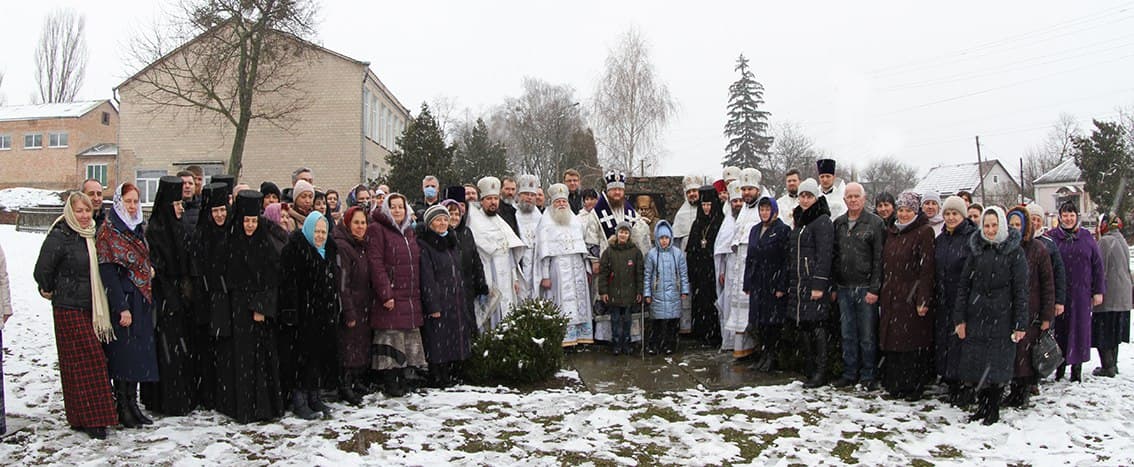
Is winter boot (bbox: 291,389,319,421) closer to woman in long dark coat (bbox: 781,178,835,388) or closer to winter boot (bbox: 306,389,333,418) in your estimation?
winter boot (bbox: 306,389,333,418)

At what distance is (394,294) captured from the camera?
6.63 m

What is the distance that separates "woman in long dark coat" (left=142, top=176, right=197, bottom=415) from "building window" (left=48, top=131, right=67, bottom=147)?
54.3 metres

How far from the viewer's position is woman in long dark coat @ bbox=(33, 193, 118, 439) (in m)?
5.34

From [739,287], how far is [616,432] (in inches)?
125

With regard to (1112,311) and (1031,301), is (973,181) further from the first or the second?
(1031,301)

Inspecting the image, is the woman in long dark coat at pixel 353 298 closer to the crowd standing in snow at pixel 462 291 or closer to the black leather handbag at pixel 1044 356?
the crowd standing in snow at pixel 462 291

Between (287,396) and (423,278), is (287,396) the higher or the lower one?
the lower one

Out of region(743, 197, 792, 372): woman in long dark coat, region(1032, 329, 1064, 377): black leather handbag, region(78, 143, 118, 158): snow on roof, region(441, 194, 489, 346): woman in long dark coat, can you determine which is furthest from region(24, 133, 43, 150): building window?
region(1032, 329, 1064, 377): black leather handbag

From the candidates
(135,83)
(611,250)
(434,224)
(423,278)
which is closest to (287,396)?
(423,278)

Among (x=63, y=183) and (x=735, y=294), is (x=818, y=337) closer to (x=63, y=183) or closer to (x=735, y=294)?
(x=735, y=294)

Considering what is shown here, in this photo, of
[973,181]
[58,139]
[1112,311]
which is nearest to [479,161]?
[1112,311]

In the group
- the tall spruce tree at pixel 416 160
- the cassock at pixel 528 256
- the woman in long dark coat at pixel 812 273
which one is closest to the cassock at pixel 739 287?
the woman in long dark coat at pixel 812 273

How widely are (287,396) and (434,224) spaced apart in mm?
1980

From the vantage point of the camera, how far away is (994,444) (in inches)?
214
